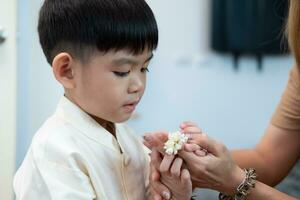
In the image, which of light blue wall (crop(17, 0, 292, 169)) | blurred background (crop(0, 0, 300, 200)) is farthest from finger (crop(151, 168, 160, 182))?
light blue wall (crop(17, 0, 292, 169))

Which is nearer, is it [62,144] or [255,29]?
[62,144]

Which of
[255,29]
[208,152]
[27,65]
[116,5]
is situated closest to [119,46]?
[116,5]

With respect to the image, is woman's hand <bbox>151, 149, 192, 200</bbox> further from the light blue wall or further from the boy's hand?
the light blue wall

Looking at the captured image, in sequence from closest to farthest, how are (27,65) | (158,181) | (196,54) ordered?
(158,181) < (27,65) < (196,54)

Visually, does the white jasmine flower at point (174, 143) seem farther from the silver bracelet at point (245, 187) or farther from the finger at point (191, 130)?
the silver bracelet at point (245, 187)

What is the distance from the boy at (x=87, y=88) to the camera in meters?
0.67

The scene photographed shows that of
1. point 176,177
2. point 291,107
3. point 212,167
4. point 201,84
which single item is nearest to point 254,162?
point 291,107

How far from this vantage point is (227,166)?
2.82 feet

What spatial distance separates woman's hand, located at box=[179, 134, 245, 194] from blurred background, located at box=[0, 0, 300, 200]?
116cm

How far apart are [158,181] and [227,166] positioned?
6.6 inches

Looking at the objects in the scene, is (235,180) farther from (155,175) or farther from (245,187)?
(155,175)

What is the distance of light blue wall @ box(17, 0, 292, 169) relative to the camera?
7.97 feet

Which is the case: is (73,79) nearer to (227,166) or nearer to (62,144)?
(62,144)

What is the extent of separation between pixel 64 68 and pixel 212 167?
36 cm
